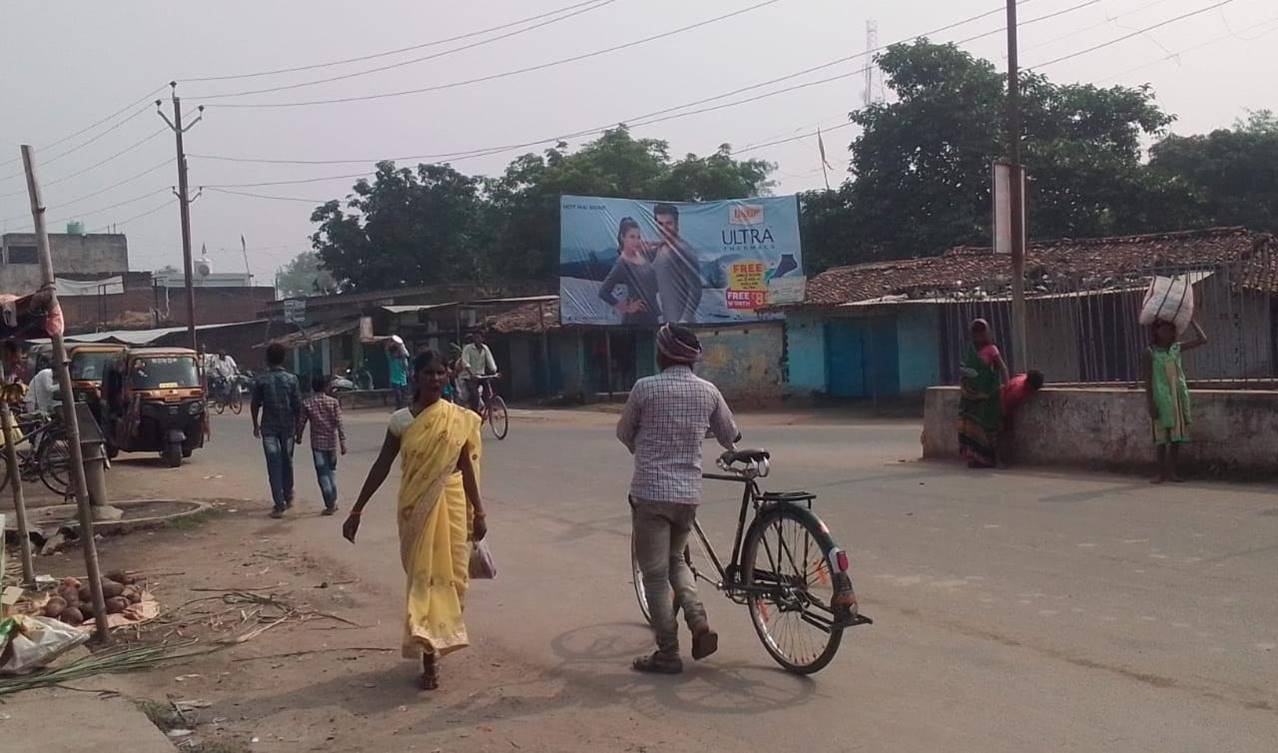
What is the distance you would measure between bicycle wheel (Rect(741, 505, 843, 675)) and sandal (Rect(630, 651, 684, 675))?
46cm

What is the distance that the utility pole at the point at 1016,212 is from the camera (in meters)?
15.1

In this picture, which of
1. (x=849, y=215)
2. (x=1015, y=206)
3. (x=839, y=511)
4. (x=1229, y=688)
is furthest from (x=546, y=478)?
(x=849, y=215)

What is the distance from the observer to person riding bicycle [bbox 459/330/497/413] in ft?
66.5

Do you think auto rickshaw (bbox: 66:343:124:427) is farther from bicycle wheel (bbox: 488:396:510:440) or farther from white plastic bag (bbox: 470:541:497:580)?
white plastic bag (bbox: 470:541:497:580)

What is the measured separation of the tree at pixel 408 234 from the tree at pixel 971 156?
17.6m

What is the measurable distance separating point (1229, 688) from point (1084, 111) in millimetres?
39753

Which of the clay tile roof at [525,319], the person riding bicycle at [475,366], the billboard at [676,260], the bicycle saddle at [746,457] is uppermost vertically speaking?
the billboard at [676,260]

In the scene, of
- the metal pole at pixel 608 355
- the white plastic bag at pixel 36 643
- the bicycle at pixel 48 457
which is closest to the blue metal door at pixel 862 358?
the metal pole at pixel 608 355

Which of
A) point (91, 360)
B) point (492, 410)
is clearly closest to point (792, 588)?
point (492, 410)

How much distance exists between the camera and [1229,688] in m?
5.38

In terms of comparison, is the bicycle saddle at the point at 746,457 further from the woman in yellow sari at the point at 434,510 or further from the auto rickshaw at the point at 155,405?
the auto rickshaw at the point at 155,405

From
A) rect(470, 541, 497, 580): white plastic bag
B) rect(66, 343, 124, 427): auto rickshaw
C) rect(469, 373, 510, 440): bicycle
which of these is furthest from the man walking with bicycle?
rect(66, 343, 124, 427): auto rickshaw

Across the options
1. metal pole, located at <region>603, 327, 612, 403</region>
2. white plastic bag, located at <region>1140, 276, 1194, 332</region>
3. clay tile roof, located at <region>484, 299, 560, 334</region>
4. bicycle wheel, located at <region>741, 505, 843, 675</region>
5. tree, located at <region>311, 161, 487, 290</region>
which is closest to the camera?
bicycle wheel, located at <region>741, 505, 843, 675</region>

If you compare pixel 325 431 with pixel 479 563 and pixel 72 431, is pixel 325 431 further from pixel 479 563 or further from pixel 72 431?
pixel 479 563
